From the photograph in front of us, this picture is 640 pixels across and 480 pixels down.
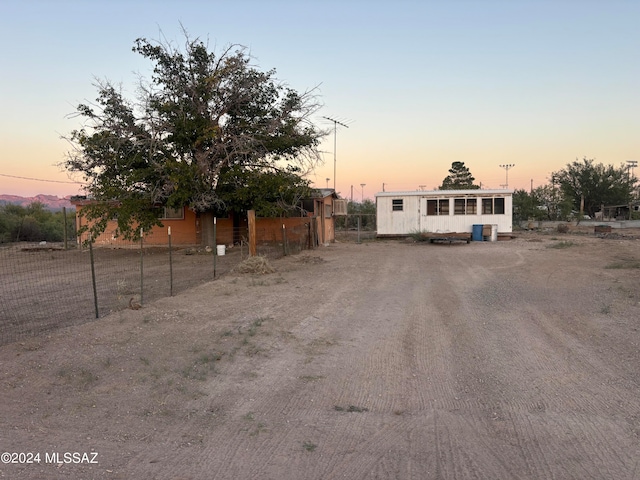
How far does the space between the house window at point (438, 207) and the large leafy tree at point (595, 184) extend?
2873 cm

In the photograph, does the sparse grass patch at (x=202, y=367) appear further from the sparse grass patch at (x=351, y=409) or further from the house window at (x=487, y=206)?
the house window at (x=487, y=206)

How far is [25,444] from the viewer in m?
3.84

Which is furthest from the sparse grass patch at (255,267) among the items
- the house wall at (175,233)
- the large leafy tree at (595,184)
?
the large leafy tree at (595,184)

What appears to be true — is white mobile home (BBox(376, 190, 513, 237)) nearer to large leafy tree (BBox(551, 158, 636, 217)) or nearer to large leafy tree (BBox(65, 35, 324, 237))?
large leafy tree (BBox(65, 35, 324, 237))

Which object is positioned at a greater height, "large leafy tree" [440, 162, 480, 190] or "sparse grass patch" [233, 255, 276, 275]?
"large leafy tree" [440, 162, 480, 190]

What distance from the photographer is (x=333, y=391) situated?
5.09 m

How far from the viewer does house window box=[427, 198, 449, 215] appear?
1156 inches

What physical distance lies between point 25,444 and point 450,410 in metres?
3.60

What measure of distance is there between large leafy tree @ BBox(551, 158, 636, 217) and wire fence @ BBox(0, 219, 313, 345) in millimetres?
41463

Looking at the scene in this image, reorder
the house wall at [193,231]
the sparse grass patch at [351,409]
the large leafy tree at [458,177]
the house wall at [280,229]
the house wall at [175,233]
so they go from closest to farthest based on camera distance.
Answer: the sparse grass patch at [351,409], the house wall at [280,229], the house wall at [193,231], the house wall at [175,233], the large leafy tree at [458,177]

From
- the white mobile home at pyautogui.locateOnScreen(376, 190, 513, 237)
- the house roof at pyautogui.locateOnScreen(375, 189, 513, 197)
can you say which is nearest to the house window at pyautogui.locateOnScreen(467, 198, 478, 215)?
the white mobile home at pyautogui.locateOnScreen(376, 190, 513, 237)

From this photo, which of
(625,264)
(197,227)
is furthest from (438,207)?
(625,264)

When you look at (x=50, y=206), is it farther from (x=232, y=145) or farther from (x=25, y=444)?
(x=25, y=444)

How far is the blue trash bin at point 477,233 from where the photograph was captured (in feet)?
93.8
